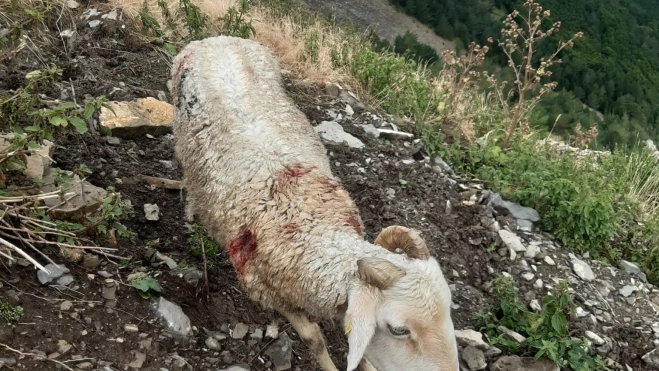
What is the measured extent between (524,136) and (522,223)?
66.6 inches

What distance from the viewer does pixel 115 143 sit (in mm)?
4664

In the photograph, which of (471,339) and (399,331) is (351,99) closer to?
(471,339)

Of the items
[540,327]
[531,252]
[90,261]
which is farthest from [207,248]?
[531,252]

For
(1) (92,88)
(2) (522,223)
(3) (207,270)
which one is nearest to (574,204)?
(2) (522,223)

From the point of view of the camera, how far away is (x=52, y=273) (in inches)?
123

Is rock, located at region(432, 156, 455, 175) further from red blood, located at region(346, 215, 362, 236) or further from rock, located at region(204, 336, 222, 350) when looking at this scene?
rock, located at region(204, 336, 222, 350)

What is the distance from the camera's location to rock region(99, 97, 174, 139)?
186 inches

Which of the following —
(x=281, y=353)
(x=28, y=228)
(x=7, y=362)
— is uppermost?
(x=28, y=228)

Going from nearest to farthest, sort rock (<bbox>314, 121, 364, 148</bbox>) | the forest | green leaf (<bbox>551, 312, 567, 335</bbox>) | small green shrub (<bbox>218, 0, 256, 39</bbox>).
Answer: green leaf (<bbox>551, 312, 567, 335</bbox>) → rock (<bbox>314, 121, 364, 148</bbox>) → small green shrub (<bbox>218, 0, 256, 39</bbox>) → the forest

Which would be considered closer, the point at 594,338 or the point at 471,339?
the point at 471,339

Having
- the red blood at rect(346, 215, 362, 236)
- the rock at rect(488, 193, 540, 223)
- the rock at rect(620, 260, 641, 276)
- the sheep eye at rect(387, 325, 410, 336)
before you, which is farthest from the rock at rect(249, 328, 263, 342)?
the rock at rect(620, 260, 641, 276)

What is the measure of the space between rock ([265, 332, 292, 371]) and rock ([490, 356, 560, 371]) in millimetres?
1342

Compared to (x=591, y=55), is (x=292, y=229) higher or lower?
higher

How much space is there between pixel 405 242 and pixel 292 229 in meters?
0.61
